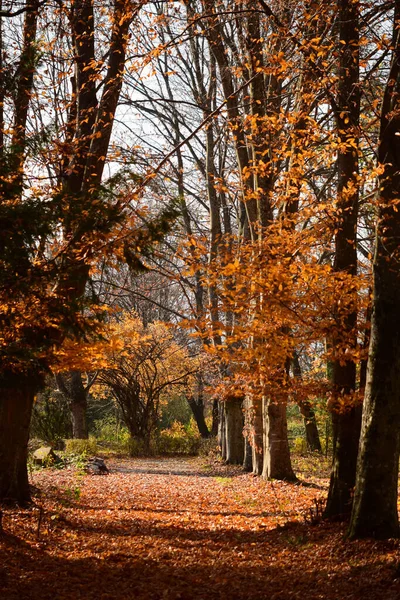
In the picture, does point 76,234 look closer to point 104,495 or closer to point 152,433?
point 104,495

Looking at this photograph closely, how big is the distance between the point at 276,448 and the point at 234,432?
14.3ft

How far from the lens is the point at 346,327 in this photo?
6.49 meters

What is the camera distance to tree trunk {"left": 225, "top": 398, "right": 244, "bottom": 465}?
49.3 ft

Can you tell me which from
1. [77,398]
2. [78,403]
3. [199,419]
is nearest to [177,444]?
[199,419]

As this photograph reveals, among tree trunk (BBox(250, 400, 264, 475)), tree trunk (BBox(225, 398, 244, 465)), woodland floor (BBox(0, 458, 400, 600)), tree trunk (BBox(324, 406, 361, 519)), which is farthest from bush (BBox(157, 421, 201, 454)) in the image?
tree trunk (BBox(324, 406, 361, 519))

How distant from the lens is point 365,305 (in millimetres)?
6309

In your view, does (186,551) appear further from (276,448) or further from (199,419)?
(199,419)

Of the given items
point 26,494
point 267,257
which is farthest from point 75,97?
point 26,494

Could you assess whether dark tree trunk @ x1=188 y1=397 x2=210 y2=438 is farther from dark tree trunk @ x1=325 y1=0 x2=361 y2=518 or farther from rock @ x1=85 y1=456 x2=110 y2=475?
dark tree trunk @ x1=325 y1=0 x2=361 y2=518

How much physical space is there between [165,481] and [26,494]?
517 cm

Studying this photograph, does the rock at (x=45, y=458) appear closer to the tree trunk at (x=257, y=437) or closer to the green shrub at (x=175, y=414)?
the tree trunk at (x=257, y=437)

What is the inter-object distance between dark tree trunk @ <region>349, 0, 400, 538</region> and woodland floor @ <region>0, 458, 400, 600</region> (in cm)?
26

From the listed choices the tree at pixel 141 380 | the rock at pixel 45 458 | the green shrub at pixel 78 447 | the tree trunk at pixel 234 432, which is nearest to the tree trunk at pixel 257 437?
the tree trunk at pixel 234 432

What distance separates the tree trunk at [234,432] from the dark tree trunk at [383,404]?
9334mm
